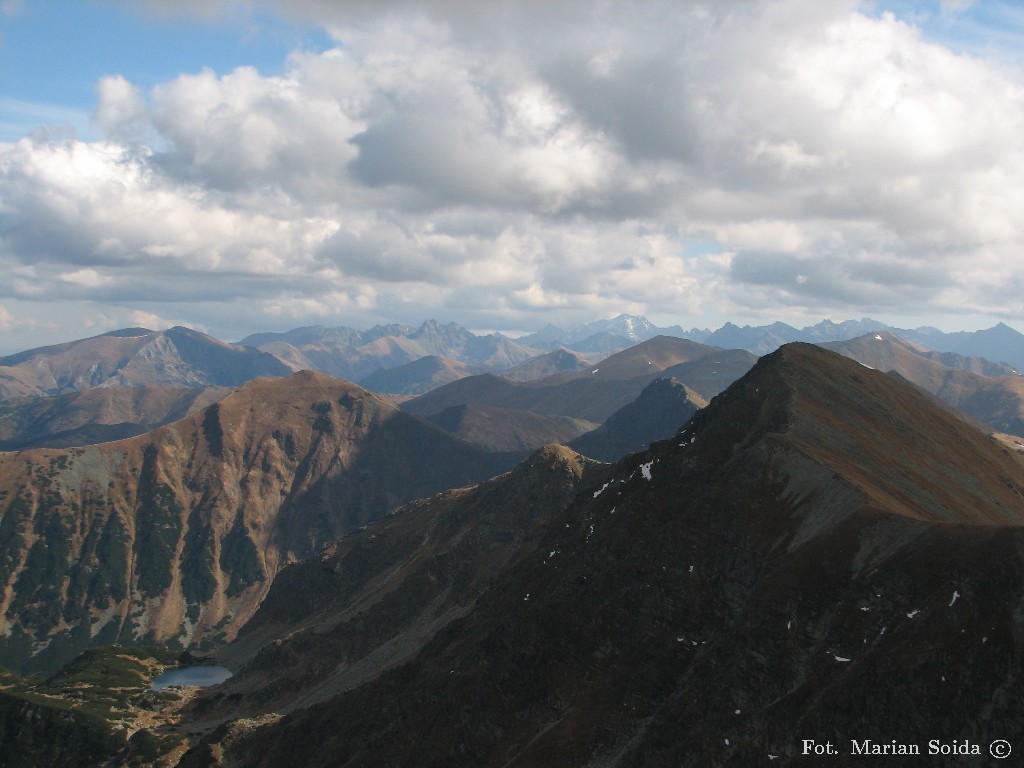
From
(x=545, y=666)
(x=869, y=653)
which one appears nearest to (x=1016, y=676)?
(x=869, y=653)

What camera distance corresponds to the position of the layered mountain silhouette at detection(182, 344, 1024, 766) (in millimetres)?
93812

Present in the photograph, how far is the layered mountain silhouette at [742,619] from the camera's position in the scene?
9381 cm

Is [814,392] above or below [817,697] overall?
above

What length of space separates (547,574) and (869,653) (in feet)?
272

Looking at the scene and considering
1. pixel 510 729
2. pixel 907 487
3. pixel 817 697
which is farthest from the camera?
pixel 907 487

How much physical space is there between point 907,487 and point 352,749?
12824 centimetres

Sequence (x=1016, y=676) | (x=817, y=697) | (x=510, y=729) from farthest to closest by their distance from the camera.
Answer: (x=510, y=729) < (x=817, y=697) < (x=1016, y=676)

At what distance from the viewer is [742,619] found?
120m

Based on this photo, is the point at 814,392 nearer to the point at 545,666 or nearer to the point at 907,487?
the point at 907,487

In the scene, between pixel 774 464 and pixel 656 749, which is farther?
pixel 774 464

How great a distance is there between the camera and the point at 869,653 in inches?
3917

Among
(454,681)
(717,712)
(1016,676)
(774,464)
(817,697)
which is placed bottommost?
(454,681)

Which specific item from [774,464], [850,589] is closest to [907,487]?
[774,464]

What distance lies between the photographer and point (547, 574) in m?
172
